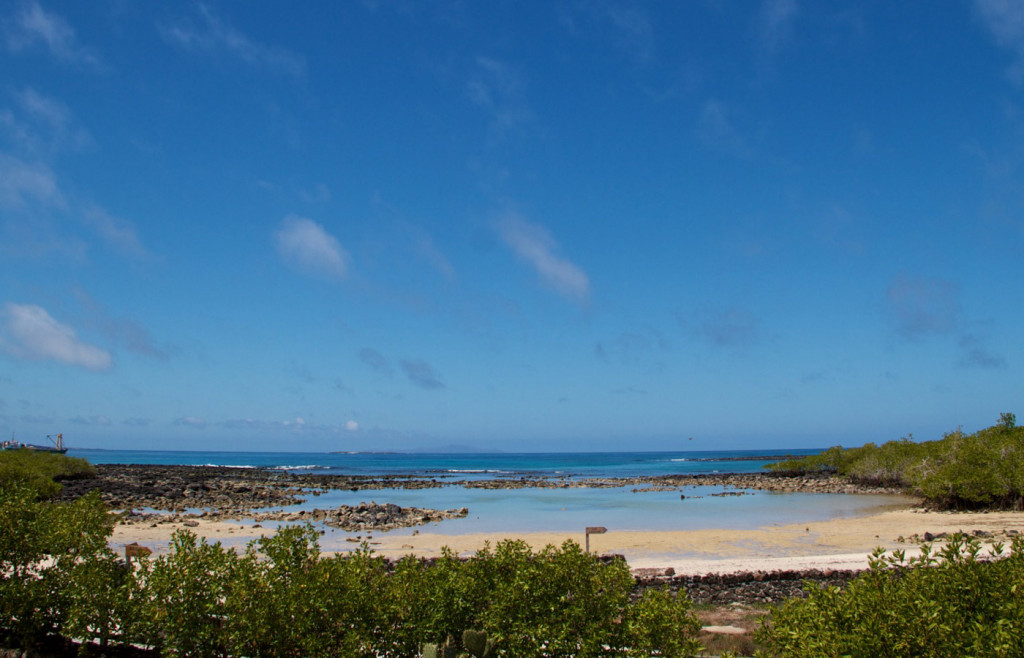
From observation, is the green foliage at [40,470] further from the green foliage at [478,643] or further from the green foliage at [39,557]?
the green foliage at [478,643]

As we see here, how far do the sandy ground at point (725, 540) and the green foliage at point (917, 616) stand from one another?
11.0 m

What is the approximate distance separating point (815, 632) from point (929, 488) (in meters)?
34.4

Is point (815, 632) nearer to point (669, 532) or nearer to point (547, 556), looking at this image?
point (547, 556)

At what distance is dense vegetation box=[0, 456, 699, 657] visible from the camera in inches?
274

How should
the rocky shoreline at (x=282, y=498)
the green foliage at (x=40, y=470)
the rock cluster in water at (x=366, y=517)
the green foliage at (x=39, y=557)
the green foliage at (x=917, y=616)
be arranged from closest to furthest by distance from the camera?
1. the green foliage at (x=917, y=616)
2. the green foliage at (x=39, y=557)
3. the rock cluster in water at (x=366, y=517)
4. the rocky shoreline at (x=282, y=498)
5. the green foliage at (x=40, y=470)

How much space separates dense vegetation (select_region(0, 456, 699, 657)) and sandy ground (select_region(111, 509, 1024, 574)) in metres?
10.9

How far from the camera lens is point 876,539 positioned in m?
24.1

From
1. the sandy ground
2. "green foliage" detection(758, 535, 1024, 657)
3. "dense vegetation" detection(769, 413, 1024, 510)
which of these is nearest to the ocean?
the sandy ground

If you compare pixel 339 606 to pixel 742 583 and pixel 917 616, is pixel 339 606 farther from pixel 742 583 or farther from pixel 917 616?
pixel 742 583

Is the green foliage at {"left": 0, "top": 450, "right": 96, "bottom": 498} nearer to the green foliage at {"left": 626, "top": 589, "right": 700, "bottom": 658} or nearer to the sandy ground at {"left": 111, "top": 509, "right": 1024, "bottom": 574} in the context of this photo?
the sandy ground at {"left": 111, "top": 509, "right": 1024, "bottom": 574}

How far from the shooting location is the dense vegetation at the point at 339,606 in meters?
6.96

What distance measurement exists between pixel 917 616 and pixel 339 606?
560 cm

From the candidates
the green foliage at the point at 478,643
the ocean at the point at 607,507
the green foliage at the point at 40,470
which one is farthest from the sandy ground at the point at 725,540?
the green foliage at the point at 478,643

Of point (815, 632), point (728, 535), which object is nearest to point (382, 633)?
point (815, 632)
